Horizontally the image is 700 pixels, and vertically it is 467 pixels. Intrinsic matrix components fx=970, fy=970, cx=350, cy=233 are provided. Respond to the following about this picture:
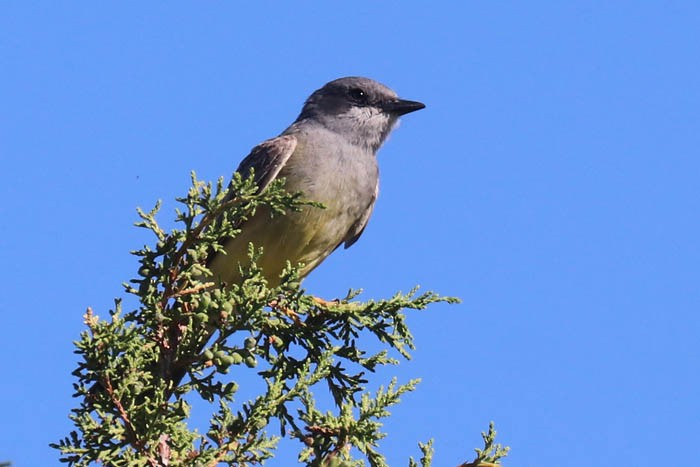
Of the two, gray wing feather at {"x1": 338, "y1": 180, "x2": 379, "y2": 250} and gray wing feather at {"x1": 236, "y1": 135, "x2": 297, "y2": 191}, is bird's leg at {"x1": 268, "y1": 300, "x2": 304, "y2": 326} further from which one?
gray wing feather at {"x1": 338, "y1": 180, "x2": 379, "y2": 250}

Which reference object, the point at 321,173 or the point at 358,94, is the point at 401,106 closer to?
the point at 358,94

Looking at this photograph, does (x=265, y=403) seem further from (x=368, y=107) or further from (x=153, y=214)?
(x=368, y=107)

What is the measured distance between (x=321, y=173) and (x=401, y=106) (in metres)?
1.48

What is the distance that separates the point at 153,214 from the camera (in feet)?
15.6

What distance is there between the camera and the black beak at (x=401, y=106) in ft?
27.9

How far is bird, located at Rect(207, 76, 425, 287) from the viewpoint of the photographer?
6.82m

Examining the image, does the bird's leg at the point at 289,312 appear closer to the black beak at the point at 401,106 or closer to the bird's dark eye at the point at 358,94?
the black beak at the point at 401,106

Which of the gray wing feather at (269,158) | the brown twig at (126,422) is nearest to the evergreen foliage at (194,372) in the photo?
the brown twig at (126,422)

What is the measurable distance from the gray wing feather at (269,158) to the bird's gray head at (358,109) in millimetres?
777

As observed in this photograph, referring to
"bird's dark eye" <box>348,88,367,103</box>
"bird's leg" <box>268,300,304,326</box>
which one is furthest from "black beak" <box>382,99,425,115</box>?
"bird's leg" <box>268,300,304,326</box>

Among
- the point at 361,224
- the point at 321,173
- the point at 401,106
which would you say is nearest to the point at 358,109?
the point at 401,106

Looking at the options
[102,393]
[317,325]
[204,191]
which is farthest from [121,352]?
[317,325]

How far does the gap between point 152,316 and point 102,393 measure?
46 cm

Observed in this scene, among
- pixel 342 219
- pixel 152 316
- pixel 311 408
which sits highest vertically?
pixel 342 219
